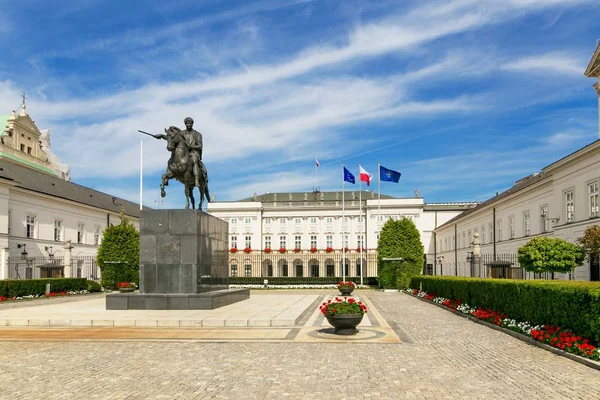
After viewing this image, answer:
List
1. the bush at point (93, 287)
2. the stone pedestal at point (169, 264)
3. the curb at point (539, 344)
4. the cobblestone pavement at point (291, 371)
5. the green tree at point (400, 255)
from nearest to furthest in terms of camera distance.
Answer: the cobblestone pavement at point (291, 371) → the curb at point (539, 344) → the stone pedestal at point (169, 264) → the bush at point (93, 287) → the green tree at point (400, 255)

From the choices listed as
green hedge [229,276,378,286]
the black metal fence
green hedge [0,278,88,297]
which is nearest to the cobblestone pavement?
green hedge [0,278,88,297]

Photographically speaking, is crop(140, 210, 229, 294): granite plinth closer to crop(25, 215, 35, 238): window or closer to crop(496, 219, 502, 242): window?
crop(25, 215, 35, 238): window

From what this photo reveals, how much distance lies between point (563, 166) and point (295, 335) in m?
26.9

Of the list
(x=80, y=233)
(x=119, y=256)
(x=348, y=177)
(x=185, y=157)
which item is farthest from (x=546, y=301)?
(x=80, y=233)

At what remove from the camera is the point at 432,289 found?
31438 mm

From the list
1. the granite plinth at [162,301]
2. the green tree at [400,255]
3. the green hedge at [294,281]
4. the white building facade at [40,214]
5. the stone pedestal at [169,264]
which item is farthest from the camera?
the green hedge at [294,281]

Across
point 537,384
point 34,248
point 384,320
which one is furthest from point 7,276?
point 537,384

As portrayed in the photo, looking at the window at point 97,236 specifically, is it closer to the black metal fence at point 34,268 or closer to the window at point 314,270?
the black metal fence at point 34,268

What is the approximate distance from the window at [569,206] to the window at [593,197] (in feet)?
8.05

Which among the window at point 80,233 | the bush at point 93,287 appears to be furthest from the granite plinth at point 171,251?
the window at point 80,233

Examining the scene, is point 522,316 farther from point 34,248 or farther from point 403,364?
point 34,248

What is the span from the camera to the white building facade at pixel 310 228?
93.6 metres

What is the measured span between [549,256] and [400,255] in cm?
1975

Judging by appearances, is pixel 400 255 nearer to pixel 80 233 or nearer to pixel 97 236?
pixel 80 233
